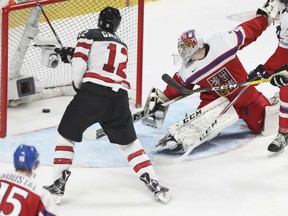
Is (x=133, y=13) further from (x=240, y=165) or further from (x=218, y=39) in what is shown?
(x=240, y=165)

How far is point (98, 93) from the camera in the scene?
3.71 meters

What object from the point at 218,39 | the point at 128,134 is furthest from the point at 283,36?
the point at 128,134

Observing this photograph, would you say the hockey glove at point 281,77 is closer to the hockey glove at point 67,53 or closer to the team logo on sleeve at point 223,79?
the team logo on sleeve at point 223,79

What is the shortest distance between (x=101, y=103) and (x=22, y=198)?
1058 mm

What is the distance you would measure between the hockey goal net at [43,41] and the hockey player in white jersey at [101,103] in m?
0.93

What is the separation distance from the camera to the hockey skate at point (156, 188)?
370 centimetres

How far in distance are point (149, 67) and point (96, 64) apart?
2.27m

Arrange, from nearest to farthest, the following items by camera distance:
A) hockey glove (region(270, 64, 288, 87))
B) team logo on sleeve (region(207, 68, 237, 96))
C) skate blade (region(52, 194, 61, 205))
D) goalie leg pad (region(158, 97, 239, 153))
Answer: skate blade (region(52, 194, 61, 205)) → hockey glove (region(270, 64, 288, 87)) → goalie leg pad (region(158, 97, 239, 153)) → team logo on sleeve (region(207, 68, 237, 96))

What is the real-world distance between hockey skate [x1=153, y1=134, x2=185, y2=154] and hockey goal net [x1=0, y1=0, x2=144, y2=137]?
74cm

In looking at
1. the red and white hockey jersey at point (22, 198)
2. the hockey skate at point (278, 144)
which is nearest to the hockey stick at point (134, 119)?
the hockey skate at point (278, 144)

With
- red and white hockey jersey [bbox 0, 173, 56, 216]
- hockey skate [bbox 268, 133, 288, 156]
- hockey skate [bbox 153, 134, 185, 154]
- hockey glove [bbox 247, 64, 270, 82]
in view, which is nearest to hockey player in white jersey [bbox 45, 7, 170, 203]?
hockey skate [bbox 153, 134, 185, 154]

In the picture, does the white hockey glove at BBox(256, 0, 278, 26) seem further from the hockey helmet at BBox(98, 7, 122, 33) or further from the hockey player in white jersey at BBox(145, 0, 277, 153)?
the hockey helmet at BBox(98, 7, 122, 33)

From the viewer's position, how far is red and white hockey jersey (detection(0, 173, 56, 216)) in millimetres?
2701

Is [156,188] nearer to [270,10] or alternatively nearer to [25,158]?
[25,158]
